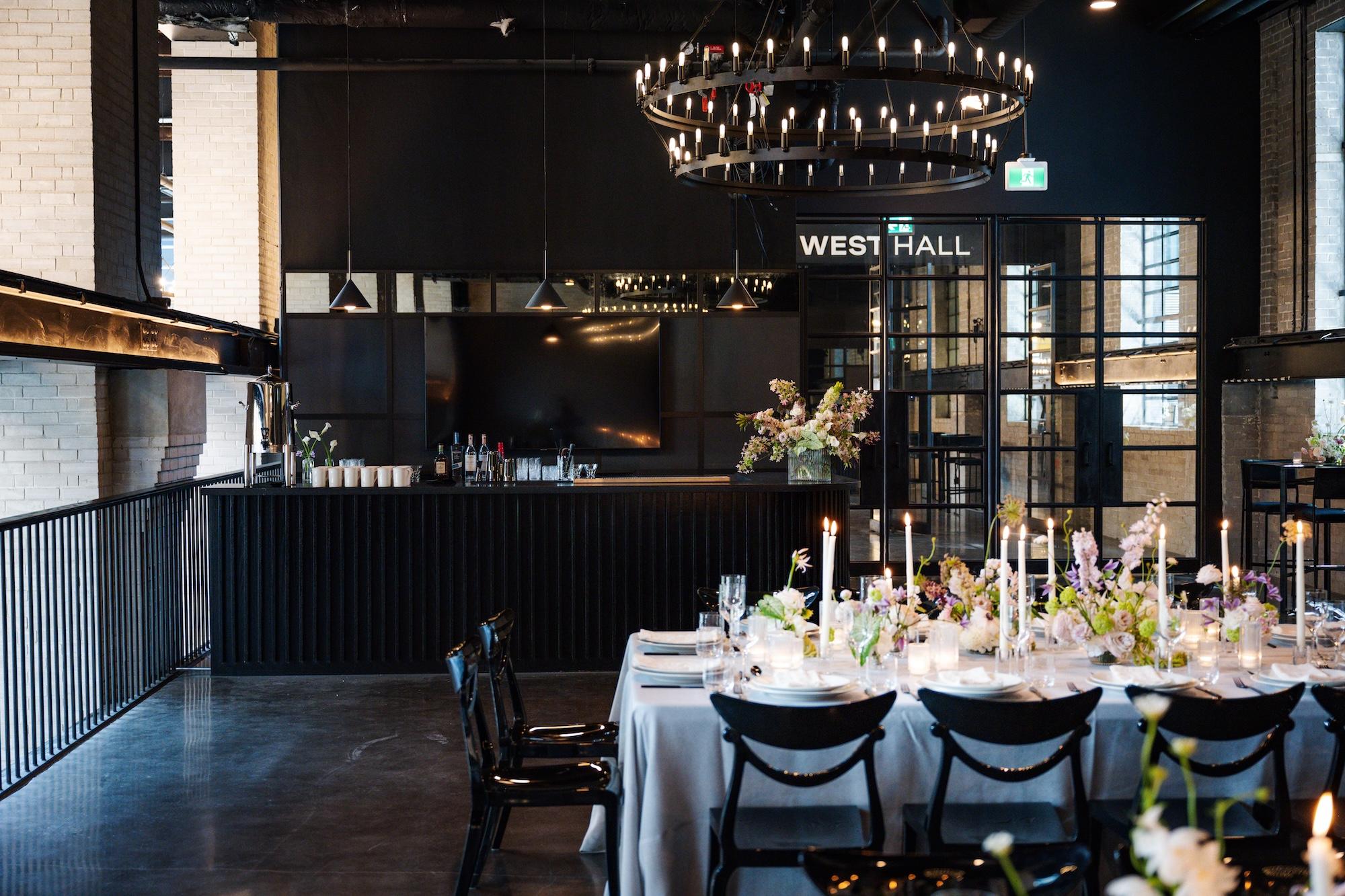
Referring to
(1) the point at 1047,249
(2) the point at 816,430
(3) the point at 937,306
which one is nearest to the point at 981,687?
(2) the point at 816,430

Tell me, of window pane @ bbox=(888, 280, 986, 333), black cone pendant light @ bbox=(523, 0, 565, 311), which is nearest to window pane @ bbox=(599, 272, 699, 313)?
black cone pendant light @ bbox=(523, 0, 565, 311)

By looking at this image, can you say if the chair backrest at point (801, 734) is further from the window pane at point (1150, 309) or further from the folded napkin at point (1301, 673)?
the window pane at point (1150, 309)

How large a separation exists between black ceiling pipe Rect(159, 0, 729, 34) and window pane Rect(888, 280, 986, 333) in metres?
3.11

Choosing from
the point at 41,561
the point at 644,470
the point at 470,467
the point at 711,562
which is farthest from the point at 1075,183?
the point at 41,561

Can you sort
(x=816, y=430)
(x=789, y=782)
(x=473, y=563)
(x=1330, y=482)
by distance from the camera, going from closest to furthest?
1. (x=789, y=782)
2. (x=473, y=563)
3. (x=816, y=430)
4. (x=1330, y=482)

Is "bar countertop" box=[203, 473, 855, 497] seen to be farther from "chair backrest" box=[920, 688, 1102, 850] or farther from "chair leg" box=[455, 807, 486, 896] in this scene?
"chair backrest" box=[920, 688, 1102, 850]

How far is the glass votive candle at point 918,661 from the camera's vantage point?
12.4ft

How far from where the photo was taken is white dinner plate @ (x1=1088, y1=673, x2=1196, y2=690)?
3.42m

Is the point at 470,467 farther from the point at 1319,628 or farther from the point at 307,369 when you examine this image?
the point at 1319,628

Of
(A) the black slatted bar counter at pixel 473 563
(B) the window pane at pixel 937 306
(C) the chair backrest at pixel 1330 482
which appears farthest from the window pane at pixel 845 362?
(C) the chair backrest at pixel 1330 482

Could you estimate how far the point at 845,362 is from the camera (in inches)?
417

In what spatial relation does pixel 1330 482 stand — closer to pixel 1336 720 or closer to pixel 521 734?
pixel 1336 720

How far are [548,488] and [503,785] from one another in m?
3.68

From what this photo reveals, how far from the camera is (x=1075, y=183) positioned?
10461mm
